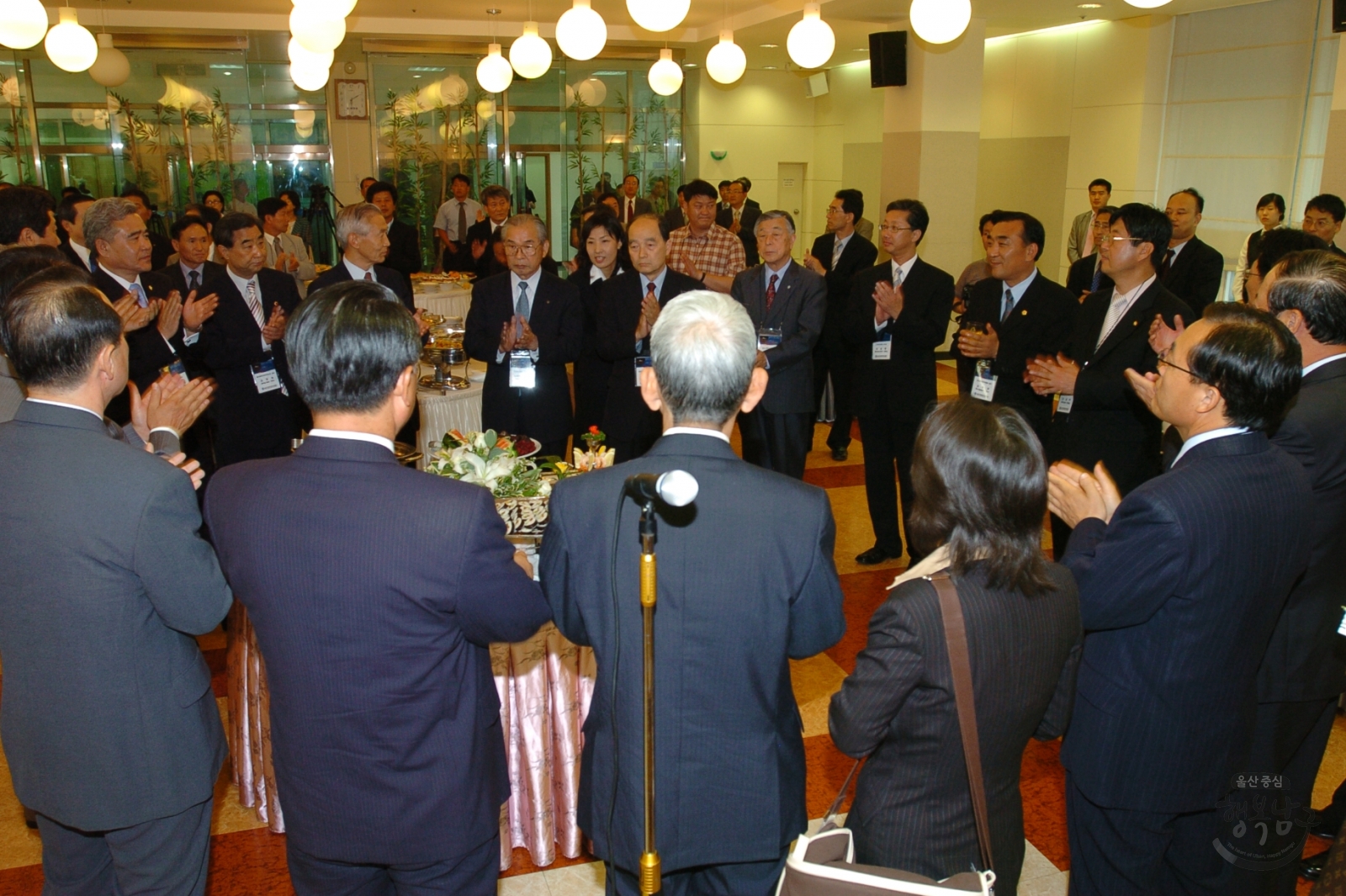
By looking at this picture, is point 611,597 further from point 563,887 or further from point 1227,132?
point 1227,132

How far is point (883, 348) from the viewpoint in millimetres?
4801

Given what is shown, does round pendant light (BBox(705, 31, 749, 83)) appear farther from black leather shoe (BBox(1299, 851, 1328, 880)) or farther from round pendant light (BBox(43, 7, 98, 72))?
black leather shoe (BBox(1299, 851, 1328, 880))

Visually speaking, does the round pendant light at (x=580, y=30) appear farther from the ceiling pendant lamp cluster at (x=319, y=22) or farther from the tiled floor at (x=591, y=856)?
the tiled floor at (x=591, y=856)

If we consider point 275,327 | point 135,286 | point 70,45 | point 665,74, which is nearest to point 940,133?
point 665,74

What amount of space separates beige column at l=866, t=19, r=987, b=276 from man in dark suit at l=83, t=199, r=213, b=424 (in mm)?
6976

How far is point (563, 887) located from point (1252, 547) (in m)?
1.93

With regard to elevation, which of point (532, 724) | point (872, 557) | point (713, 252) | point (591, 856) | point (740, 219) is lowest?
point (591, 856)

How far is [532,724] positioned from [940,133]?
26.5 feet

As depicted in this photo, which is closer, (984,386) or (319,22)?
(984,386)

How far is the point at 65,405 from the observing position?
182 centimetres

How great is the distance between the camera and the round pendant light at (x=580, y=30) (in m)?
6.31

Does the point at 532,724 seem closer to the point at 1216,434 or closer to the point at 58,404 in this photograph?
the point at 58,404

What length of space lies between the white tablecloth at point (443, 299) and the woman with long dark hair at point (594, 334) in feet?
10.00
